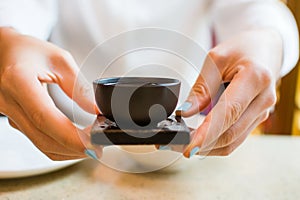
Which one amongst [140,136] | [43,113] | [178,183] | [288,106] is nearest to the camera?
[140,136]

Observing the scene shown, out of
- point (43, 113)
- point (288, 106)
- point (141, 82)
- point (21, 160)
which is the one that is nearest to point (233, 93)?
point (141, 82)

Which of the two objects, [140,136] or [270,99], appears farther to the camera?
[270,99]

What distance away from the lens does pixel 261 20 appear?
0.71 meters

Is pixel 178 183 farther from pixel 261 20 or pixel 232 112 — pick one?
pixel 261 20

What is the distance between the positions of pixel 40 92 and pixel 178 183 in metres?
0.26

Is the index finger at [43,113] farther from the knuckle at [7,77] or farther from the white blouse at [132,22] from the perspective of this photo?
the white blouse at [132,22]

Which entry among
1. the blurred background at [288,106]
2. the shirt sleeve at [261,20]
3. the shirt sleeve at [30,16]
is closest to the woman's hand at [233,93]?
the shirt sleeve at [261,20]

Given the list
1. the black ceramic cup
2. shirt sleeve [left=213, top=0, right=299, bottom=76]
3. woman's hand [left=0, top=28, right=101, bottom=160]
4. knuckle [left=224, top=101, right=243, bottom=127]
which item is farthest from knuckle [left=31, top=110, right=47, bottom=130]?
shirt sleeve [left=213, top=0, right=299, bottom=76]

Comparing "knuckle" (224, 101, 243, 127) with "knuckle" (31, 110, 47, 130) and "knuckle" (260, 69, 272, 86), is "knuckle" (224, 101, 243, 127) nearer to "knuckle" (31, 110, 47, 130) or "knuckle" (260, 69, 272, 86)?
"knuckle" (260, 69, 272, 86)

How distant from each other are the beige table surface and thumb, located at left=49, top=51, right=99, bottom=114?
0.14 meters

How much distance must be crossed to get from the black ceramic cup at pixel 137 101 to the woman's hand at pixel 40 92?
82 mm

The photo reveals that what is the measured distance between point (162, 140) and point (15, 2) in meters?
0.46

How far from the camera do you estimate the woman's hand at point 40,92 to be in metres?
0.48

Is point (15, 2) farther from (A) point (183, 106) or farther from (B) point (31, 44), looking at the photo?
(A) point (183, 106)
